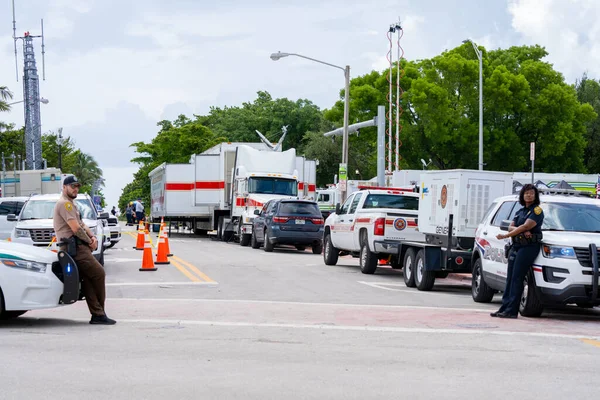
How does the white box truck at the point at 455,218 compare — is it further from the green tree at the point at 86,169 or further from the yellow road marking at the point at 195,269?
the green tree at the point at 86,169

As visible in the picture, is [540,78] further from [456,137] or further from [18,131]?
[18,131]

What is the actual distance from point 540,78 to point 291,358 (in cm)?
5217

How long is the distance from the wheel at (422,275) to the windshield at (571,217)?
3.82 m

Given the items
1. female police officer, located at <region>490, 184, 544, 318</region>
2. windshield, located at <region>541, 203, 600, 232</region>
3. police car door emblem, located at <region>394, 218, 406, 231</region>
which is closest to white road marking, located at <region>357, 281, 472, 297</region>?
police car door emblem, located at <region>394, 218, 406, 231</region>

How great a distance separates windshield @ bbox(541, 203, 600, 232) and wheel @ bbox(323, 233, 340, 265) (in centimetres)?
1097

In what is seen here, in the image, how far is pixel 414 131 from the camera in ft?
193

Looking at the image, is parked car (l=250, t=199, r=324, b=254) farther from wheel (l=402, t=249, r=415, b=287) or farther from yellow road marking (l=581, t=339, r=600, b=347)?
yellow road marking (l=581, t=339, r=600, b=347)

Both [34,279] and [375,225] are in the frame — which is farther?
[375,225]

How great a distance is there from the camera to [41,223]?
2031 cm

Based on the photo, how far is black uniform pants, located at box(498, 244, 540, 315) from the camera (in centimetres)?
1255

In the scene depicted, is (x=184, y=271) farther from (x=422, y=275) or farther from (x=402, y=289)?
(x=422, y=275)

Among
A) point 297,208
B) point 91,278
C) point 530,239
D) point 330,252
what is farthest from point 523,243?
point 297,208

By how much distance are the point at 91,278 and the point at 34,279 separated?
713 mm

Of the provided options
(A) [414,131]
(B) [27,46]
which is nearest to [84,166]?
(B) [27,46]
